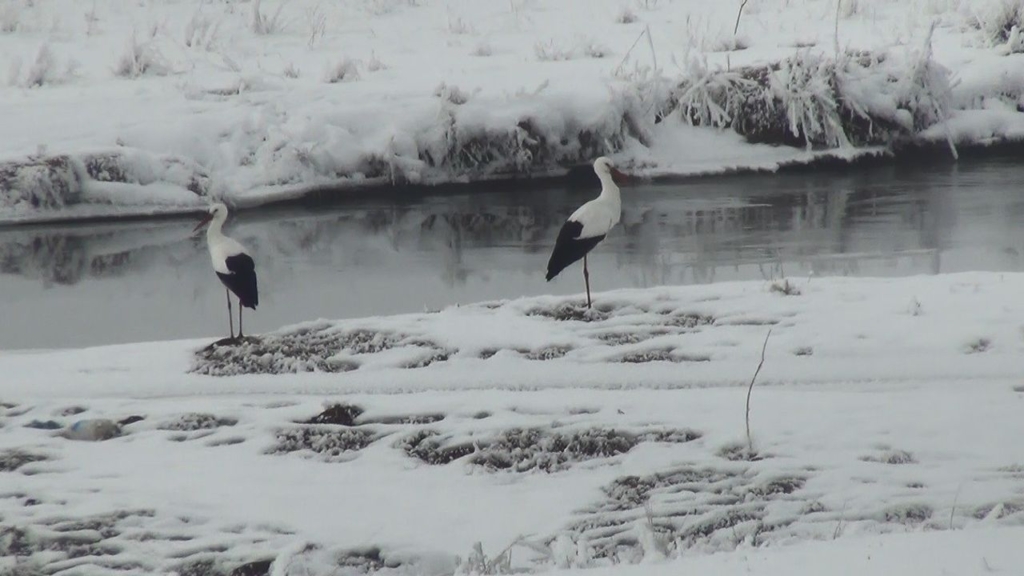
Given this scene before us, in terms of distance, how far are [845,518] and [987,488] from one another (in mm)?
619

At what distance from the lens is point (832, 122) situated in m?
15.5

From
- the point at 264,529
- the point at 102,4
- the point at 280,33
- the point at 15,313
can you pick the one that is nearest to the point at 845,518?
the point at 264,529

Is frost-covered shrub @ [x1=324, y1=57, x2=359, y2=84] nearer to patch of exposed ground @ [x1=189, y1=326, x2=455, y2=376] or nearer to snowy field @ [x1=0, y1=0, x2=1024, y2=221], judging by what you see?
snowy field @ [x1=0, y1=0, x2=1024, y2=221]

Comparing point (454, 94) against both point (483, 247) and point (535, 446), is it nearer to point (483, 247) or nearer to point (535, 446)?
point (483, 247)

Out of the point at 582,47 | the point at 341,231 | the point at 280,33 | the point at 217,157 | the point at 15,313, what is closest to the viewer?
the point at 15,313

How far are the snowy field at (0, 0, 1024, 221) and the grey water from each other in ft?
1.50

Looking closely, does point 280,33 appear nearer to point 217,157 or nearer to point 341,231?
point 217,157

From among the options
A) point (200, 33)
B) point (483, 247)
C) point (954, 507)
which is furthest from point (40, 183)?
point (954, 507)

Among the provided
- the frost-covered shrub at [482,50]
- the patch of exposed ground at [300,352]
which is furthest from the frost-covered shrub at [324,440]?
the frost-covered shrub at [482,50]

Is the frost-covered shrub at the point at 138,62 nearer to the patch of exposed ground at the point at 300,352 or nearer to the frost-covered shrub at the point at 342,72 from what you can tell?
the frost-covered shrub at the point at 342,72

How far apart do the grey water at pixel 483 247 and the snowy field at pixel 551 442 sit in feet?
5.09

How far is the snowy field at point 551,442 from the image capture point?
16.7ft

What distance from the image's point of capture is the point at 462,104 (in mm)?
15172

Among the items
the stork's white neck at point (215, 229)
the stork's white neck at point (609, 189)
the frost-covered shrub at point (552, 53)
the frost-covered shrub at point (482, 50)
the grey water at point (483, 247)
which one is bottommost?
the grey water at point (483, 247)
